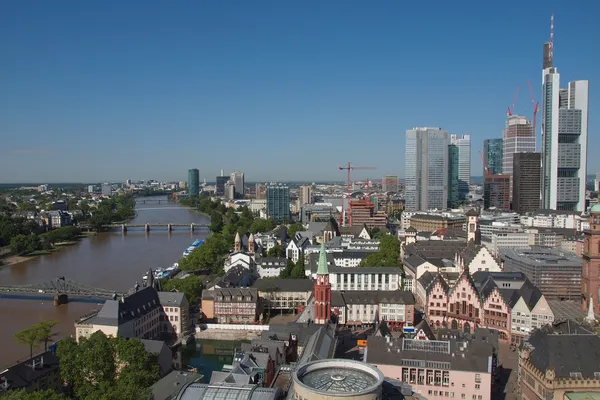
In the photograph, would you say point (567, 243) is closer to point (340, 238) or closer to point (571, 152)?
point (340, 238)

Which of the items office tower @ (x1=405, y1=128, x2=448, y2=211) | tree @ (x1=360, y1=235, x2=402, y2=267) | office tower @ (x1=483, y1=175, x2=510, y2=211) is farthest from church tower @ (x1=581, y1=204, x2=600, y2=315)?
office tower @ (x1=405, y1=128, x2=448, y2=211)

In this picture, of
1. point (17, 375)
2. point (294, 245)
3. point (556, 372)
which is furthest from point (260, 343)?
point (294, 245)

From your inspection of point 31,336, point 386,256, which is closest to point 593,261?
point 386,256

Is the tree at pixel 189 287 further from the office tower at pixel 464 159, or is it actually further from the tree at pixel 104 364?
the office tower at pixel 464 159

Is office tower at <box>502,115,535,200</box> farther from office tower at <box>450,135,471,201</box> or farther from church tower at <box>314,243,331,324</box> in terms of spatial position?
church tower at <box>314,243,331,324</box>

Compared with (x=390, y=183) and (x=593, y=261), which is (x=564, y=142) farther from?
(x=390, y=183)

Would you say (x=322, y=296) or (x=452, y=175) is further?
(x=452, y=175)
